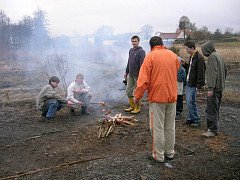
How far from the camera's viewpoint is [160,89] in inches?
195

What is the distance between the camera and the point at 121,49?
19.7 metres

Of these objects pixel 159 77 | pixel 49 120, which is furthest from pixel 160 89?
pixel 49 120

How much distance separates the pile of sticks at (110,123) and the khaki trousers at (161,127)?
1.53 metres

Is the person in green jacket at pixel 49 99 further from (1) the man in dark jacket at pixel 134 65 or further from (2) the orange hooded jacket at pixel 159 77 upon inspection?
(2) the orange hooded jacket at pixel 159 77

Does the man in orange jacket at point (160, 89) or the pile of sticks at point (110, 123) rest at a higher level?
the man in orange jacket at point (160, 89)

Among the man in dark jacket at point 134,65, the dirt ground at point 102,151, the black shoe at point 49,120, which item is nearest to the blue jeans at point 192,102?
the dirt ground at point 102,151

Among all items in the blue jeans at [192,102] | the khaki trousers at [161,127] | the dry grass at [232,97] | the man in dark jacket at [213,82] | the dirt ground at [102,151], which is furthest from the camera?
the dry grass at [232,97]

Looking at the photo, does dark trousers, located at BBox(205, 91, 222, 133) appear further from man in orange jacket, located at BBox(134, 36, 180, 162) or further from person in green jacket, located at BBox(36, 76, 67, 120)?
person in green jacket, located at BBox(36, 76, 67, 120)

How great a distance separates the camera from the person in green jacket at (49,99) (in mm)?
7789

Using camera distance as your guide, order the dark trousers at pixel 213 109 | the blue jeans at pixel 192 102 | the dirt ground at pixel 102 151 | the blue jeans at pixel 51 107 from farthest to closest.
A: the blue jeans at pixel 51 107 → the blue jeans at pixel 192 102 → the dark trousers at pixel 213 109 → the dirt ground at pixel 102 151

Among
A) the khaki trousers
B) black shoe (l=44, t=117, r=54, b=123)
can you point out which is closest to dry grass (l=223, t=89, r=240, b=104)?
the khaki trousers

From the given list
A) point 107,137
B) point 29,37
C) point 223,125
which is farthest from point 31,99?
point 29,37

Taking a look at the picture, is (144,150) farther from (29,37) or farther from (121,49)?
(29,37)

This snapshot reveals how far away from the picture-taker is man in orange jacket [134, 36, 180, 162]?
4.94 metres
